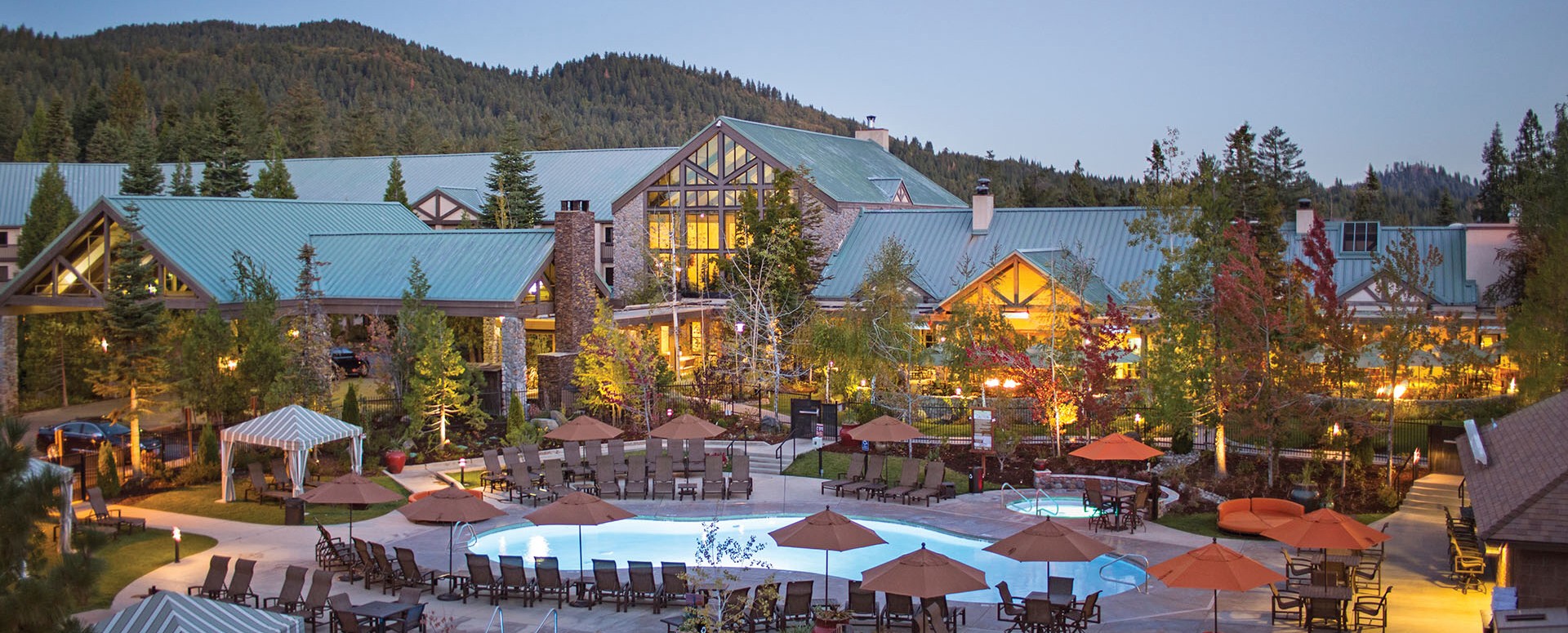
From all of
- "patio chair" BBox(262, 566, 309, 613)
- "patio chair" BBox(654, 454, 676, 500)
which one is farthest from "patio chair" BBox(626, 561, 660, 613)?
"patio chair" BBox(654, 454, 676, 500)

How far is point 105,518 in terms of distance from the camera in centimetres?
2302

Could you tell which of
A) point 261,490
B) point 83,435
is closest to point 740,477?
point 261,490

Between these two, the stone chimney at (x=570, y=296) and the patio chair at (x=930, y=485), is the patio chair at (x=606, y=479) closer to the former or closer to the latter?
the patio chair at (x=930, y=485)

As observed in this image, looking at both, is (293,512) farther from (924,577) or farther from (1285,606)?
(1285,606)

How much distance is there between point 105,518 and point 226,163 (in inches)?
1785

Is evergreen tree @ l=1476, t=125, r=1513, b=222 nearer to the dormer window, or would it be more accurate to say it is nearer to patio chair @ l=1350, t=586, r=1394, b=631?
the dormer window

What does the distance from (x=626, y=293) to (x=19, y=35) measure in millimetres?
161885

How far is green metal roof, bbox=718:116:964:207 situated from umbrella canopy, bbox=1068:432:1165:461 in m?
26.1

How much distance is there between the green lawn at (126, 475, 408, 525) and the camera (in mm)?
24328

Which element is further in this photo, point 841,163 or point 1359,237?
point 841,163

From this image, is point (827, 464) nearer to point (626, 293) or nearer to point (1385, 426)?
point (1385, 426)

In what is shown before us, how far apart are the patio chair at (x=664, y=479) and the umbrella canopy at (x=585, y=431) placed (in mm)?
1459

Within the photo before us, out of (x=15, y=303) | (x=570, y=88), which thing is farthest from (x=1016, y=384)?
(x=570, y=88)

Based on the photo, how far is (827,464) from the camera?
29.0 meters
